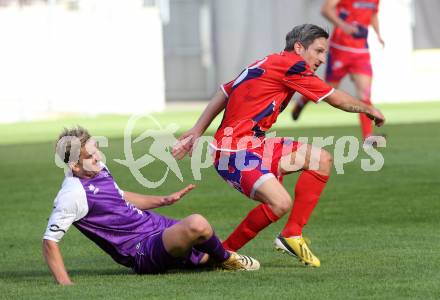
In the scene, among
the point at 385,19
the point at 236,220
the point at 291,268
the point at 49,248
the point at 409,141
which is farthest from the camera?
the point at 385,19

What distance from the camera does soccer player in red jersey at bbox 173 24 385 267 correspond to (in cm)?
732

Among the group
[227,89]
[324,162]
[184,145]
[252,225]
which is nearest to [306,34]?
[227,89]

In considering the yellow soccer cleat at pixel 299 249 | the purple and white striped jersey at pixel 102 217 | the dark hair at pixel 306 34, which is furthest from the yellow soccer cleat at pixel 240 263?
the dark hair at pixel 306 34

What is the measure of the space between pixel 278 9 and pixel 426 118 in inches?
346

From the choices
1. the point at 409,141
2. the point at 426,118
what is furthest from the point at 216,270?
the point at 426,118

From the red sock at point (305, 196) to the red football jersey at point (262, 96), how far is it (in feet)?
1.15

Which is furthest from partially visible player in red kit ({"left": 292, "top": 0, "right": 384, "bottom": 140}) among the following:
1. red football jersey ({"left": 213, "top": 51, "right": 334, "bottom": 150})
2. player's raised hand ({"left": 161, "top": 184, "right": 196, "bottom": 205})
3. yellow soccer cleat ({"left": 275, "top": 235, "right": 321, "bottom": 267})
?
player's raised hand ({"left": 161, "top": 184, "right": 196, "bottom": 205})

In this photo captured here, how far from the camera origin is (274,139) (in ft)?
24.7

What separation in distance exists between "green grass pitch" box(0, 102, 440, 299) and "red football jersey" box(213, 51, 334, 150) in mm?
750

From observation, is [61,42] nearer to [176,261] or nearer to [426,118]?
[426,118]

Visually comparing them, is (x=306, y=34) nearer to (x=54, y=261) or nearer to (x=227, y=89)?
(x=227, y=89)

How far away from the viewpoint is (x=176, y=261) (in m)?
7.04

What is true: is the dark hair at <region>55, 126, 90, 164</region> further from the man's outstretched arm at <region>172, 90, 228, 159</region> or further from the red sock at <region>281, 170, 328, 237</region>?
the red sock at <region>281, 170, 328, 237</region>

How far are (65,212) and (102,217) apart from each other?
265 millimetres
